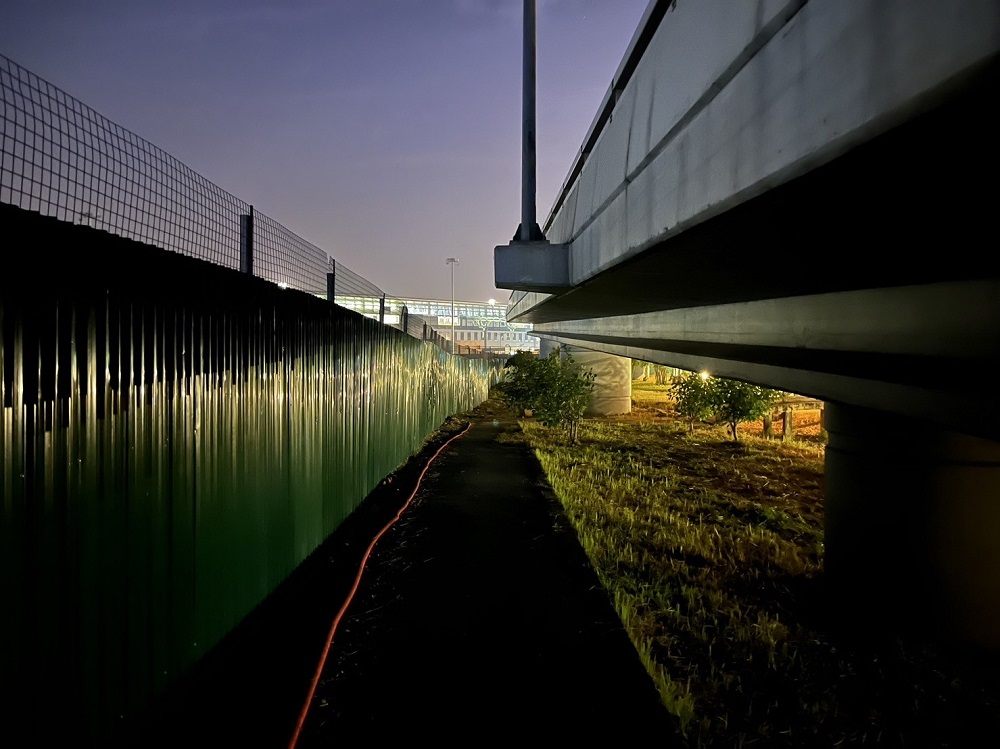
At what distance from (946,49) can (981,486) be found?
5.04 m

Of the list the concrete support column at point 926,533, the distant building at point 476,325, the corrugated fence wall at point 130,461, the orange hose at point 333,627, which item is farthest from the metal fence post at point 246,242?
the distant building at point 476,325

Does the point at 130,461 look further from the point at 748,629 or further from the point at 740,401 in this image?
the point at 740,401

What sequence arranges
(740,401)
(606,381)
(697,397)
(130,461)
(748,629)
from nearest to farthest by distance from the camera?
1. (130,461)
2. (748,629)
3. (740,401)
4. (697,397)
5. (606,381)

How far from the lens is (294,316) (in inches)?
209

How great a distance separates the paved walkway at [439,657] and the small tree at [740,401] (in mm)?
10529

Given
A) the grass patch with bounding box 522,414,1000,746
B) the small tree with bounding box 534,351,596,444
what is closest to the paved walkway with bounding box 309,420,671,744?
→ the grass patch with bounding box 522,414,1000,746

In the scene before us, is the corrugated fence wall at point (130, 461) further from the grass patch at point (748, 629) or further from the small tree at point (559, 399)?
the small tree at point (559, 399)

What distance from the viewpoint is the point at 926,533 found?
476cm

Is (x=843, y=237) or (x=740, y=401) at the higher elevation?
(x=843, y=237)

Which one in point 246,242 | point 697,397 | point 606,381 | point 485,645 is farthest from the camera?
point 606,381

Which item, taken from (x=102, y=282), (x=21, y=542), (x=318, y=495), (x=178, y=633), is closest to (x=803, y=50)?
(x=102, y=282)

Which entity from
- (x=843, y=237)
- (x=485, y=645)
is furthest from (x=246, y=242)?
(x=843, y=237)

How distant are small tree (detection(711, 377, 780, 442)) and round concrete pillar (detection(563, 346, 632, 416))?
787 cm

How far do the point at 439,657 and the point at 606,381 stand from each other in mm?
20373
